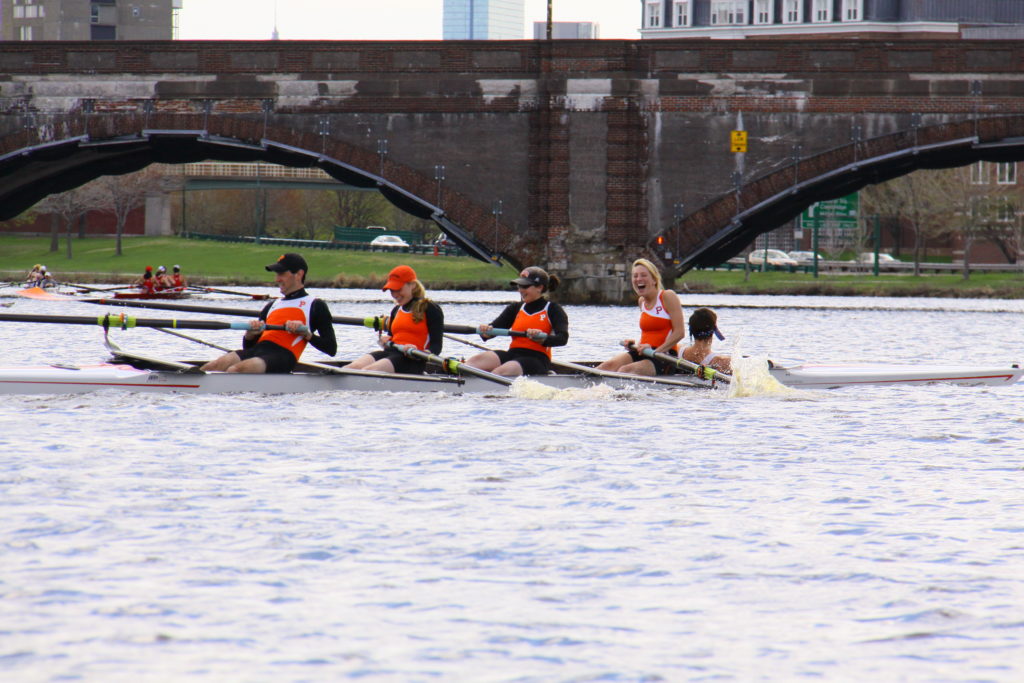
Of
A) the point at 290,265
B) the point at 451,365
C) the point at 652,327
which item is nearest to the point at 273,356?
the point at 290,265

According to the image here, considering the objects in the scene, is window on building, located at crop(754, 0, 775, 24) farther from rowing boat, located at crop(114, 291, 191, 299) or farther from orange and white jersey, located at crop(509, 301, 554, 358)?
orange and white jersey, located at crop(509, 301, 554, 358)

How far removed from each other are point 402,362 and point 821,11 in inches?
3246

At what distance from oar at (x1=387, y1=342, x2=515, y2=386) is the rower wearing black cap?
0.81 meters

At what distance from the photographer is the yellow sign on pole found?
35.2 meters

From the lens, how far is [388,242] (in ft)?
231

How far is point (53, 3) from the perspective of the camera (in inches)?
4092

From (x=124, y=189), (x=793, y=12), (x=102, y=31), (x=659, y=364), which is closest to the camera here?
(x=659, y=364)

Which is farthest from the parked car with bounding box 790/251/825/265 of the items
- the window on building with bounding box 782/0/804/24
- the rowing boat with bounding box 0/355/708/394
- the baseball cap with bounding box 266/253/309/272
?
the baseball cap with bounding box 266/253/309/272

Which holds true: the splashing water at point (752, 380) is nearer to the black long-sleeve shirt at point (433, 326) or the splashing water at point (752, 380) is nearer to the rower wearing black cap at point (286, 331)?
the black long-sleeve shirt at point (433, 326)

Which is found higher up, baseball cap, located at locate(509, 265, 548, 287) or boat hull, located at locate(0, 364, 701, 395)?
baseball cap, located at locate(509, 265, 548, 287)

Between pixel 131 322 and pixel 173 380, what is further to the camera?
pixel 173 380

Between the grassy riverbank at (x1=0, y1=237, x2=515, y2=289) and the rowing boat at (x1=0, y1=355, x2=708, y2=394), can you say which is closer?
the rowing boat at (x1=0, y1=355, x2=708, y2=394)

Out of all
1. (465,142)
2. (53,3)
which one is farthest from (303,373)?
(53,3)

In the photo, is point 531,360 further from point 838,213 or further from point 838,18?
point 838,18
